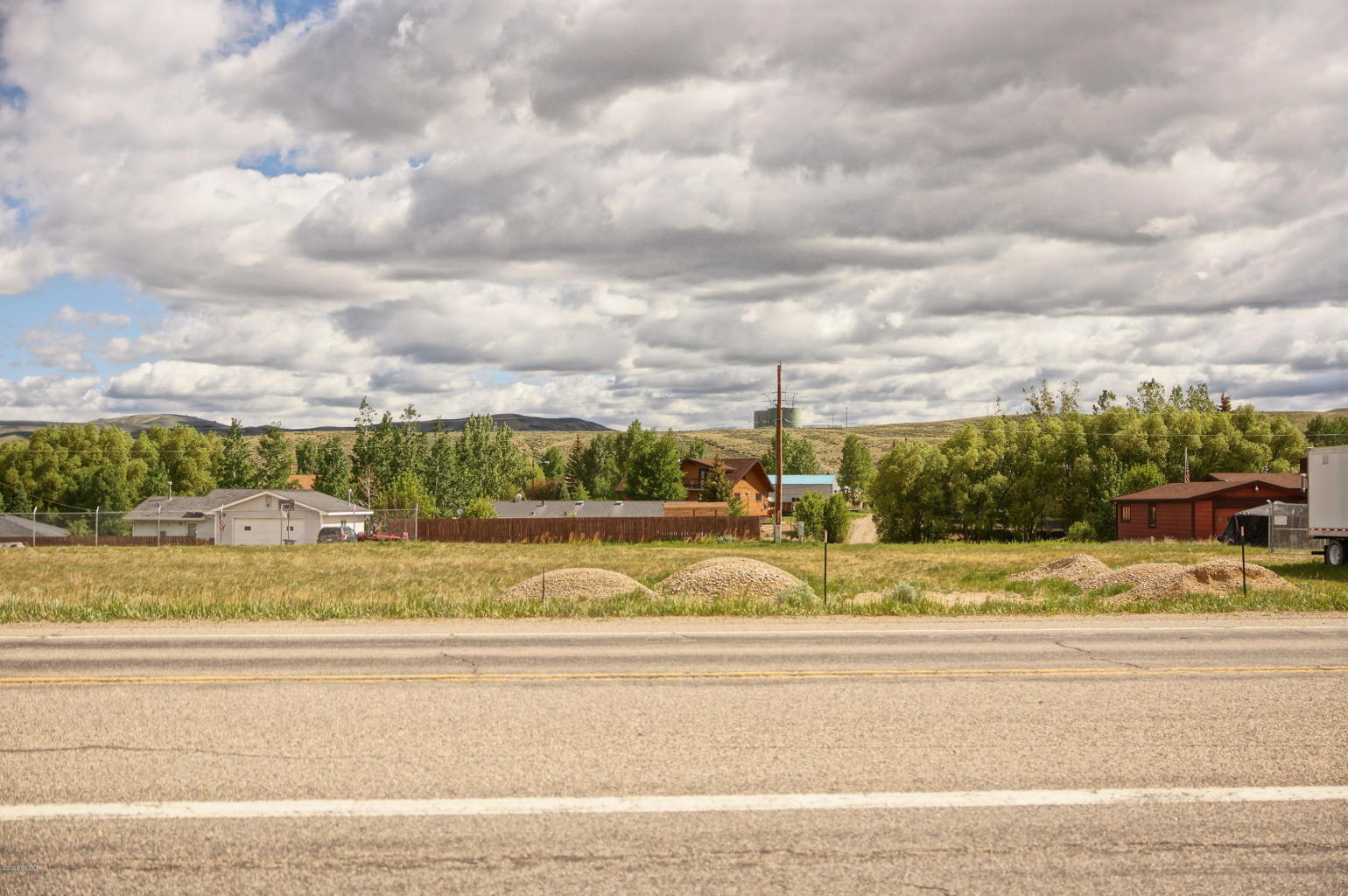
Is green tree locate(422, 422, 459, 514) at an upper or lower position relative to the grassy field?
upper

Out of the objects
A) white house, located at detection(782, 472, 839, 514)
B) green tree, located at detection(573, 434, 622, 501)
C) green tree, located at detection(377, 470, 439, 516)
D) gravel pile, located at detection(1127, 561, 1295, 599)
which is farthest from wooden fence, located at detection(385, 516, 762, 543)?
white house, located at detection(782, 472, 839, 514)

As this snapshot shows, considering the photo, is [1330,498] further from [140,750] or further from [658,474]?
[658,474]

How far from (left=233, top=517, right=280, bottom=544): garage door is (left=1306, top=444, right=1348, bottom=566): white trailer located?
2518 inches

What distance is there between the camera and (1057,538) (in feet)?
251

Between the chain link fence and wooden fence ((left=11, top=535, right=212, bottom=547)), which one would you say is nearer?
the chain link fence

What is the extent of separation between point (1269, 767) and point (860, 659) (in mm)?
6073

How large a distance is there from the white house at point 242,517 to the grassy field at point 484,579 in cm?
1654

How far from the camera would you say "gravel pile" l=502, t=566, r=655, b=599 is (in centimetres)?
2536

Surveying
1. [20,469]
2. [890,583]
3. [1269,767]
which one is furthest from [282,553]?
[20,469]

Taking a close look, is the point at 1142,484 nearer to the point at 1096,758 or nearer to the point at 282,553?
the point at 282,553

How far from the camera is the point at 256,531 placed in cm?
7606

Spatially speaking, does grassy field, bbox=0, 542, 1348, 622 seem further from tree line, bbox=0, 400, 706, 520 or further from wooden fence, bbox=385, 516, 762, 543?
tree line, bbox=0, 400, 706, 520

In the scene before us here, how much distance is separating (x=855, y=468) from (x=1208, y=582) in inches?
4700

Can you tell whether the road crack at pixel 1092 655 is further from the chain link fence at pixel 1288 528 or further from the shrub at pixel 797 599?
the chain link fence at pixel 1288 528
